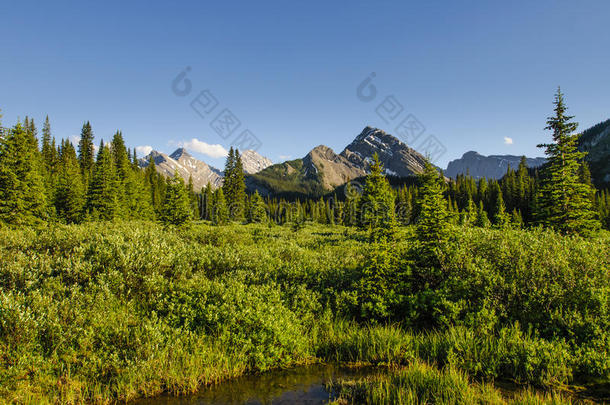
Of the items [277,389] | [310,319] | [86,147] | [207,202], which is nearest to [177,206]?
[310,319]

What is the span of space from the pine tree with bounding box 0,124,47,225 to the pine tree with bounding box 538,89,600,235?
2021 inches

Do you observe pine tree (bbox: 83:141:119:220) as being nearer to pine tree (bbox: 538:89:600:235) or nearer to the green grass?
the green grass

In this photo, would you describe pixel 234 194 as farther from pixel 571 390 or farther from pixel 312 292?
pixel 571 390

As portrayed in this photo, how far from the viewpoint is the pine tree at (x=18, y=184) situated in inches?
1264

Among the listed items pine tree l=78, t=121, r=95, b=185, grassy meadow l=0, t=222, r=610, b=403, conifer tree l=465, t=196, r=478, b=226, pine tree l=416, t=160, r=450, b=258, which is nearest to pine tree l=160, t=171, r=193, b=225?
grassy meadow l=0, t=222, r=610, b=403

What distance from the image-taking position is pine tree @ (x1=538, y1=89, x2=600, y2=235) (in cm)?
2330

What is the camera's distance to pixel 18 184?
108 ft

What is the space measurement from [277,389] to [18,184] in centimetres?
4119

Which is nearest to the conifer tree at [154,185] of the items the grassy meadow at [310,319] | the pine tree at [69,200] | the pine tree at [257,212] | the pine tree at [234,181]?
the pine tree at [234,181]

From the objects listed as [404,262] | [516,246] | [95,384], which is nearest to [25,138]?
[95,384]

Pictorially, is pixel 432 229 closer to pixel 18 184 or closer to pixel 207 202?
pixel 18 184

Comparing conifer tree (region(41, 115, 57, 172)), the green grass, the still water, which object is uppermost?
conifer tree (region(41, 115, 57, 172))

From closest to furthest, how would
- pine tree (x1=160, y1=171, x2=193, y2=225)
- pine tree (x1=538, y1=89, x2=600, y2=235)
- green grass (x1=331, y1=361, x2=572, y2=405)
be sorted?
green grass (x1=331, y1=361, x2=572, y2=405) → pine tree (x1=538, y1=89, x2=600, y2=235) → pine tree (x1=160, y1=171, x2=193, y2=225)

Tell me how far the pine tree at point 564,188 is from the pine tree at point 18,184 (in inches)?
2021
